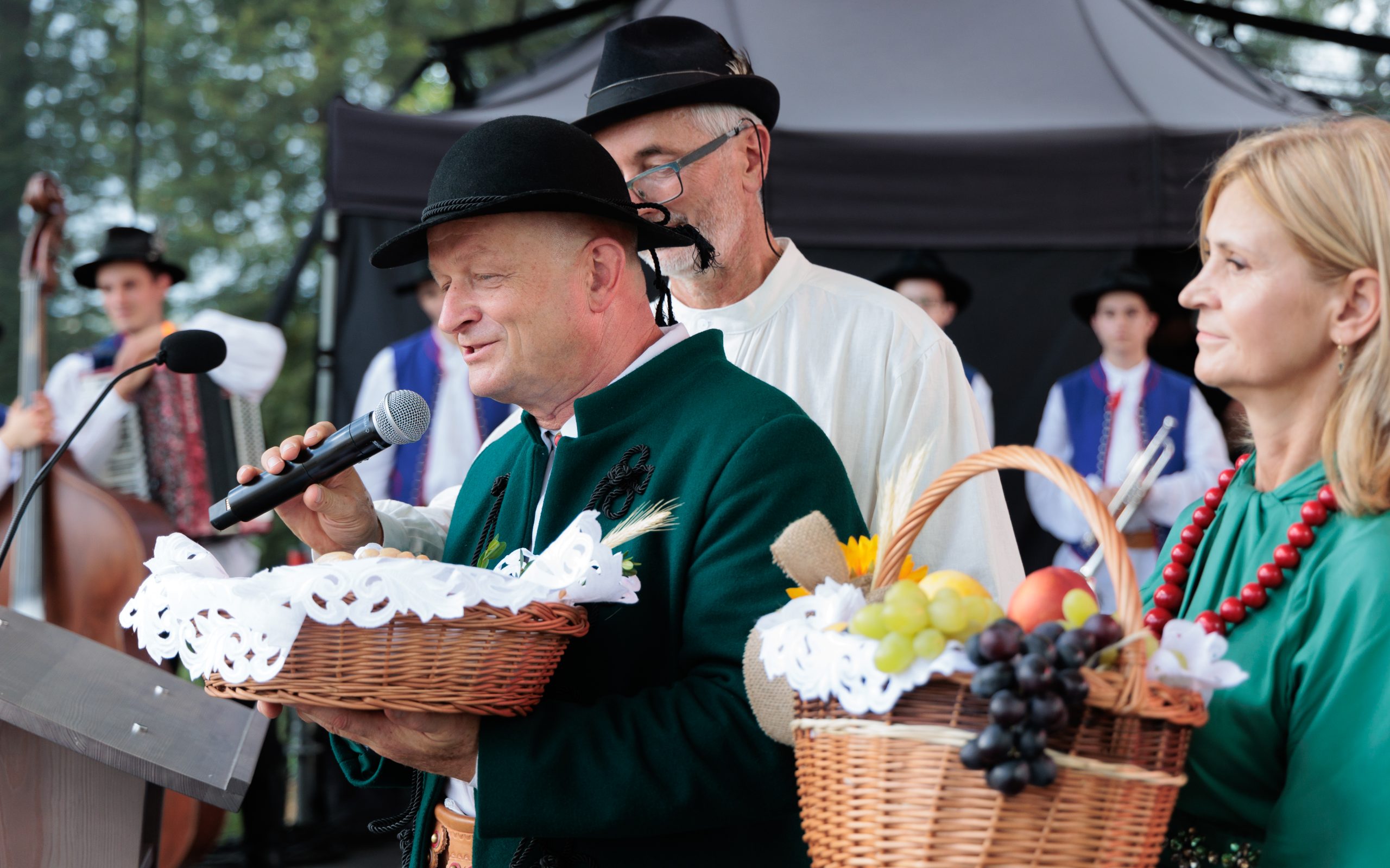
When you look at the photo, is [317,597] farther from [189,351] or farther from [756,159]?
[756,159]

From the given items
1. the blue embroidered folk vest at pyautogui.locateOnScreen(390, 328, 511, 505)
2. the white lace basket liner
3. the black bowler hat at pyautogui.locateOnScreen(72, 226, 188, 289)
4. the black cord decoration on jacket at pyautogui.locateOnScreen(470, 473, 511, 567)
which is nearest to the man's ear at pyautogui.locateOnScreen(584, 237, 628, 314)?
the black cord decoration on jacket at pyautogui.locateOnScreen(470, 473, 511, 567)

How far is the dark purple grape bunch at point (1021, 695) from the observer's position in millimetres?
1189

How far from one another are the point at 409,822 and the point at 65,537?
315cm

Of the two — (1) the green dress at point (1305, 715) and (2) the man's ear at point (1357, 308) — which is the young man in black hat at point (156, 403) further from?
(2) the man's ear at point (1357, 308)

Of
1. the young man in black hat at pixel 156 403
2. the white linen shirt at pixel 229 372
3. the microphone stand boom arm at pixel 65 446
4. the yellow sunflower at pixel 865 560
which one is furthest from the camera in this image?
the white linen shirt at pixel 229 372

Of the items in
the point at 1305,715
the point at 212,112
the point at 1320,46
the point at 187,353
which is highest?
the point at 1320,46

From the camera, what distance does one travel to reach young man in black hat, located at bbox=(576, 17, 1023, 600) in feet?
8.65

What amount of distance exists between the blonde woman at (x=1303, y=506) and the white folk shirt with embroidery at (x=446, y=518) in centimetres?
87

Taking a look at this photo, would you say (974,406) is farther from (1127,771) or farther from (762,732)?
(1127,771)

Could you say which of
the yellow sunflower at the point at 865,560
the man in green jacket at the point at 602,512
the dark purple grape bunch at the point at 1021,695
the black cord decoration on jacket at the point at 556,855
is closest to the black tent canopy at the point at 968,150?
the man in green jacket at the point at 602,512

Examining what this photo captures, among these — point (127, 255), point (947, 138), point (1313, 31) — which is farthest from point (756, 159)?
point (1313, 31)

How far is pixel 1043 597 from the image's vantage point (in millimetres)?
1356

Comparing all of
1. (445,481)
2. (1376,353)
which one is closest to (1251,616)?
(1376,353)

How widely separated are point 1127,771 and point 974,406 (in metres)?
1.53
